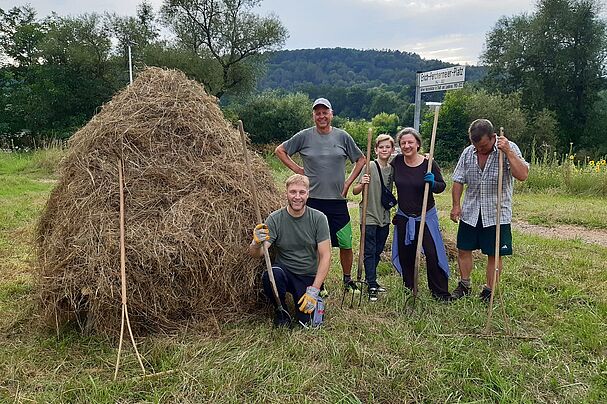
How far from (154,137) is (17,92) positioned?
969 inches

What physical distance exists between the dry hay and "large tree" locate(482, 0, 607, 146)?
24345 millimetres

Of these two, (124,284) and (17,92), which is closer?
(124,284)

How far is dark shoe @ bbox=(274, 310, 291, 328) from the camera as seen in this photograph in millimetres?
3435

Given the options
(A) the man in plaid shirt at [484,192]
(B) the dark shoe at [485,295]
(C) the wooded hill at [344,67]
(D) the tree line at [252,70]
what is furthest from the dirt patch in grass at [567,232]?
(C) the wooded hill at [344,67]

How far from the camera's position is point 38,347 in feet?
10.4

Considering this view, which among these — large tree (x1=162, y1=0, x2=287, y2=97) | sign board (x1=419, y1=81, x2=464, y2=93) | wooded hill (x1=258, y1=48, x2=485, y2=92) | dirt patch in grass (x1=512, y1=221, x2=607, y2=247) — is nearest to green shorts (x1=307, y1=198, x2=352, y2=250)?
sign board (x1=419, y1=81, x2=464, y2=93)

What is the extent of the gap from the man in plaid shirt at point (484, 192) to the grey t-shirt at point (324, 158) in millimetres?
935

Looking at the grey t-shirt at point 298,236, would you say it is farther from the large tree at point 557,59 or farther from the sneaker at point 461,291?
the large tree at point 557,59

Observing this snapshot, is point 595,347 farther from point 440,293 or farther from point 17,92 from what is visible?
point 17,92

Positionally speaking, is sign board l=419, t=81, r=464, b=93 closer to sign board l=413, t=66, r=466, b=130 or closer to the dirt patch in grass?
sign board l=413, t=66, r=466, b=130

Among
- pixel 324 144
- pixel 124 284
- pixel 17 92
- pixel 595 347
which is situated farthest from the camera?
pixel 17 92

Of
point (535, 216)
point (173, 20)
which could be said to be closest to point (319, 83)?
point (173, 20)

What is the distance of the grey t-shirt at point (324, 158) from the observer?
3941 mm

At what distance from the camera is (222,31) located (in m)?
24.2
